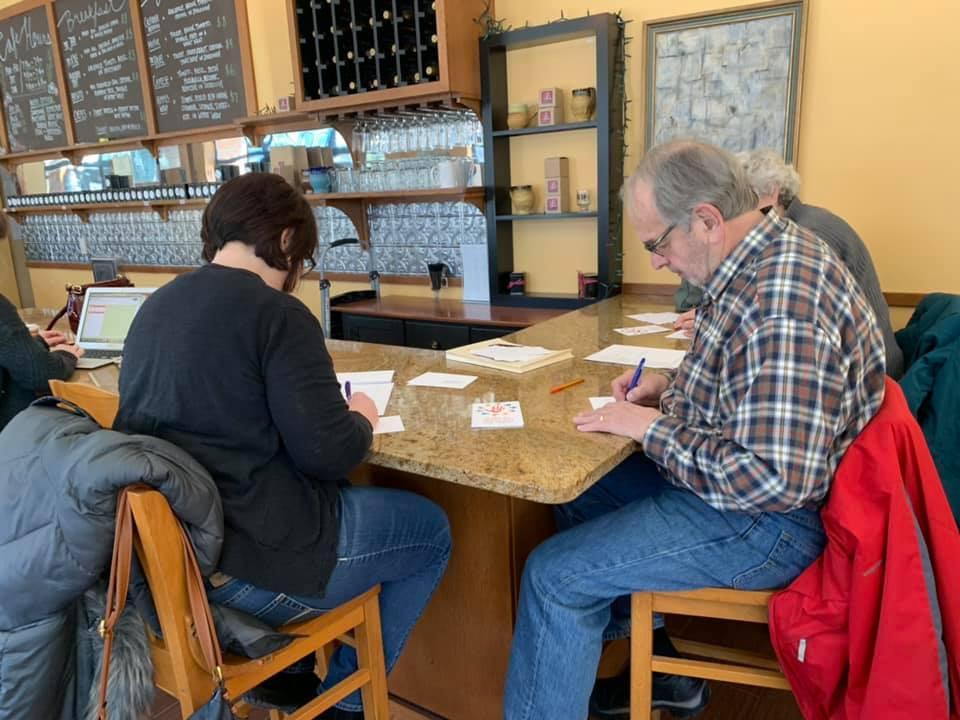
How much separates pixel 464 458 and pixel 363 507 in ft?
0.76

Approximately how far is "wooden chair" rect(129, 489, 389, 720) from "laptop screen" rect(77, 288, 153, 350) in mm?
1535

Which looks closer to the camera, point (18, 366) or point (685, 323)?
point (18, 366)

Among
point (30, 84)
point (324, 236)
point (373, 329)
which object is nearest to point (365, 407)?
point (373, 329)

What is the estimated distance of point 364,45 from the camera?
321cm

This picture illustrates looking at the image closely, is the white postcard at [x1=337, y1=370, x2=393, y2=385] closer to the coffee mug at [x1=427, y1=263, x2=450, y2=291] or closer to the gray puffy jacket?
the gray puffy jacket

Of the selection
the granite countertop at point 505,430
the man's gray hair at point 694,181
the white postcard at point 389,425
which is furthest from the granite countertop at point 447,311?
the man's gray hair at point 694,181

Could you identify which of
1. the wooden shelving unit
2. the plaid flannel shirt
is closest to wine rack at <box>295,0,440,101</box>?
the wooden shelving unit

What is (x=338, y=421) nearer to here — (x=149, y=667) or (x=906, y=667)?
(x=149, y=667)

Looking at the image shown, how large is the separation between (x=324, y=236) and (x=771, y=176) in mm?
2782

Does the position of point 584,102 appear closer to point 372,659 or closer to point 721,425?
point 721,425

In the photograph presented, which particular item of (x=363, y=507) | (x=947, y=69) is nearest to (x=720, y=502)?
(x=363, y=507)

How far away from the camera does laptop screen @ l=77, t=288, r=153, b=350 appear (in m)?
2.44

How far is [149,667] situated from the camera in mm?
1080

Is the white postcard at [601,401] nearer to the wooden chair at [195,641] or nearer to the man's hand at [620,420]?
the man's hand at [620,420]
